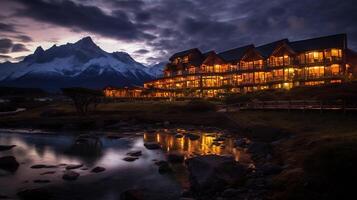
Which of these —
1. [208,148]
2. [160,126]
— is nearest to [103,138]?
[160,126]

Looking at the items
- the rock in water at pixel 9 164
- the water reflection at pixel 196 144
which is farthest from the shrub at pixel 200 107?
the rock in water at pixel 9 164

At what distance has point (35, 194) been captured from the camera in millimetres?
17531

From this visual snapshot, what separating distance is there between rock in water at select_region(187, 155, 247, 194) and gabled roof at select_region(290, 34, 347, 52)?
6476cm

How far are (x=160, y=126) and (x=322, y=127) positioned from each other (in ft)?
95.4

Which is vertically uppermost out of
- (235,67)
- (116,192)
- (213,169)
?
(235,67)

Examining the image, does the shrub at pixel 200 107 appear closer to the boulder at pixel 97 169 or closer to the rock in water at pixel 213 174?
the boulder at pixel 97 169

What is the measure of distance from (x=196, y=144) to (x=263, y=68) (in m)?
56.2

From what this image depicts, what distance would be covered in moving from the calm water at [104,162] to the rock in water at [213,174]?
4.59 ft

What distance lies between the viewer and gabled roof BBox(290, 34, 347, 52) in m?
70.9

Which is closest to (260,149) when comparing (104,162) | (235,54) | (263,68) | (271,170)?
(271,170)

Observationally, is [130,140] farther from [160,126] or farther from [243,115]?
[243,115]

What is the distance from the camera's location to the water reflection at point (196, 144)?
28.6 meters

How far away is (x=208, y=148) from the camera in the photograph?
1216 inches

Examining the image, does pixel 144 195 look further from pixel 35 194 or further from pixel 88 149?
pixel 88 149
